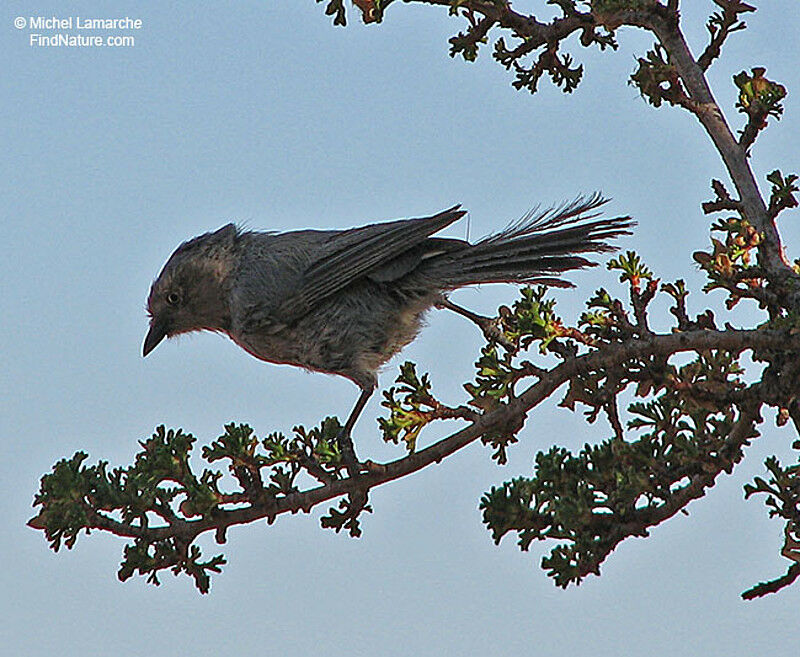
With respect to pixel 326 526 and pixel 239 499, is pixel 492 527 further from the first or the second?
pixel 239 499

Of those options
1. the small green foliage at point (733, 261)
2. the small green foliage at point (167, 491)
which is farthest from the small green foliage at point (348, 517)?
the small green foliage at point (733, 261)

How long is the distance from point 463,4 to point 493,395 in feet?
5.32

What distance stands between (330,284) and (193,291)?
0.93 metres

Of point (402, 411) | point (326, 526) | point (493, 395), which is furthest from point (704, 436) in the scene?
point (326, 526)

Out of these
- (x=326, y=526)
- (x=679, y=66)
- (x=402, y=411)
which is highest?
(x=679, y=66)

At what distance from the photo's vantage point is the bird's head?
20.4 ft

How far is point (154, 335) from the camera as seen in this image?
20.8ft

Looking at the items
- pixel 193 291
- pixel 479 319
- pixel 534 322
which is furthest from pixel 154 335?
pixel 534 322

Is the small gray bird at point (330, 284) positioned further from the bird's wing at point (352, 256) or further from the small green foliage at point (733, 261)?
the small green foliage at point (733, 261)

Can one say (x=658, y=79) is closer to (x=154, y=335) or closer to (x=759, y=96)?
(x=759, y=96)

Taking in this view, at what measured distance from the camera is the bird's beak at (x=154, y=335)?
630cm

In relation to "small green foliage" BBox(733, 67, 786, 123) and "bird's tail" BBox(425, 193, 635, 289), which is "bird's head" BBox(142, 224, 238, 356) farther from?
"small green foliage" BBox(733, 67, 786, 123)

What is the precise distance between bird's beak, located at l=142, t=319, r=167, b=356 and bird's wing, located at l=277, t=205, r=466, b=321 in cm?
88

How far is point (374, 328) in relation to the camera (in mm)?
5777
